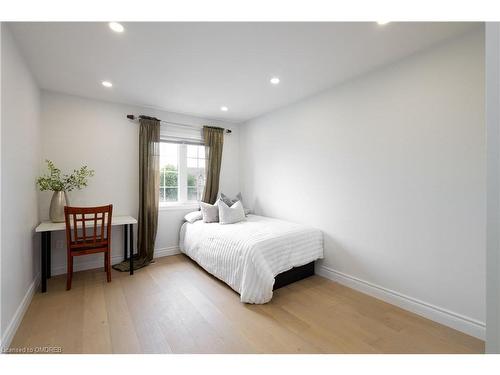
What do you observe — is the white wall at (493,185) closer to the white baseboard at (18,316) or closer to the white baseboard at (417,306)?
the white baseboard at (417,306)

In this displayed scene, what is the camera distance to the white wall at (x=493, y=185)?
0.73 m

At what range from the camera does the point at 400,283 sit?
229 centimetres

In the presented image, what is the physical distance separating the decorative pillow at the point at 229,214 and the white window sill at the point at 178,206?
81cm

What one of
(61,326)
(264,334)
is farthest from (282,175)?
(61,326)

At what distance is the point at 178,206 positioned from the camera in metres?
4.01

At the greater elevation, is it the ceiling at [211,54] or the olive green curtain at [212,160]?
the ceiling at [211,54]

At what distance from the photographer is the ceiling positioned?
1.82 metres

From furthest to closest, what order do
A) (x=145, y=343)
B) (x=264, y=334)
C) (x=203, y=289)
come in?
(x=203, y=289)
(x=264, y=334)
(x=145, y=343)

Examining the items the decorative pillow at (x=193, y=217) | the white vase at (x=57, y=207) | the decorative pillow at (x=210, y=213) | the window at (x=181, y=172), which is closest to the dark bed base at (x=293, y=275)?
the decorative pillow at (x=210, y=213)

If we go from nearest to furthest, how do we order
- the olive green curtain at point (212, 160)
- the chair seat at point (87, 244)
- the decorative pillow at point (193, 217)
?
the chair seat at point (87, 244) → the decorative pillow at point (193, 217) → the olive green curtain at point (212, 160)

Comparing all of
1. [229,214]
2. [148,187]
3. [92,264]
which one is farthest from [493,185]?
[92,264]

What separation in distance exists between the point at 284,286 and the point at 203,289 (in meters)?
0.98

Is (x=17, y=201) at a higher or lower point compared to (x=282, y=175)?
lower

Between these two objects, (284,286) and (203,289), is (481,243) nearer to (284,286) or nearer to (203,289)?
(284,286)
